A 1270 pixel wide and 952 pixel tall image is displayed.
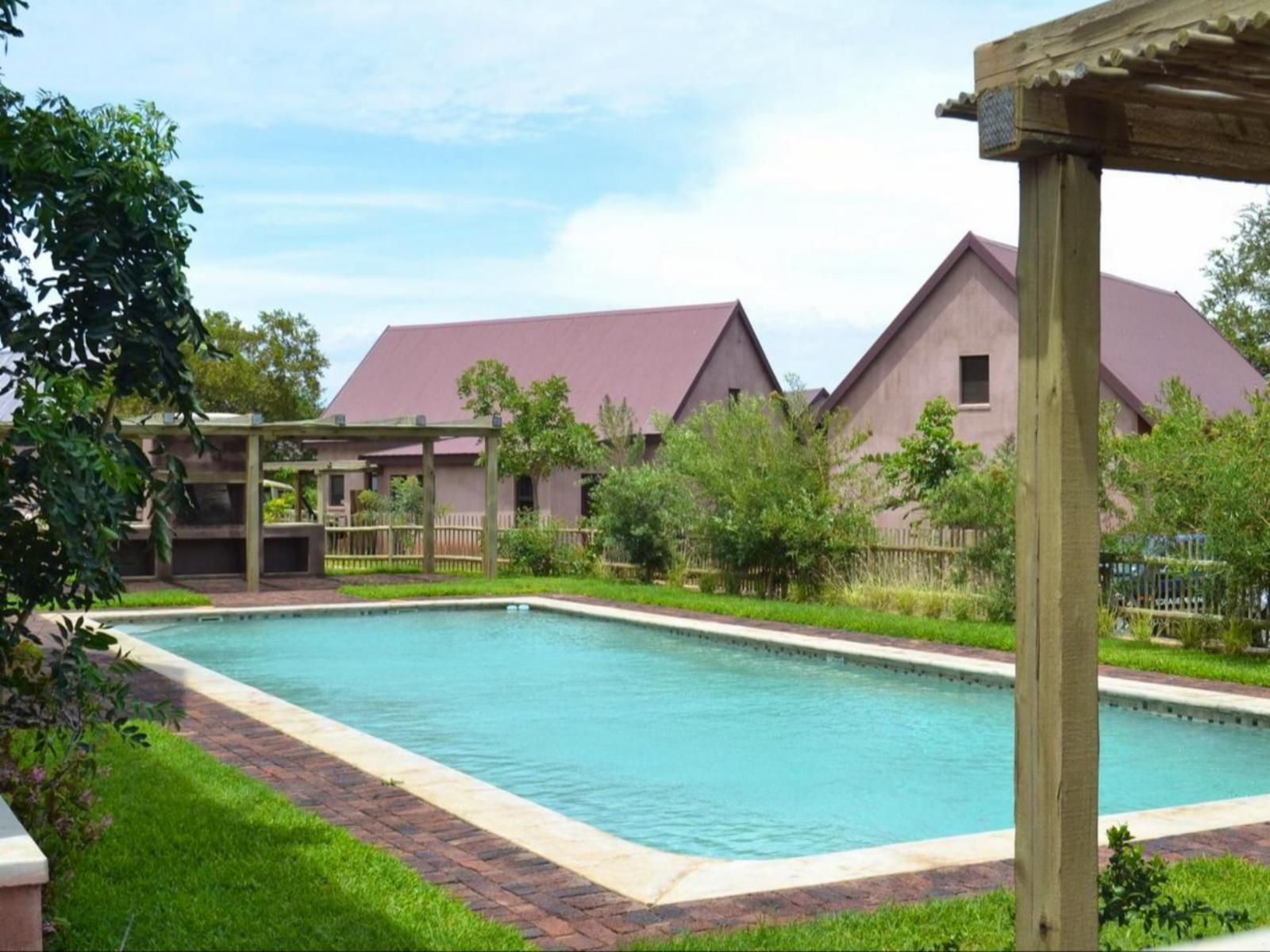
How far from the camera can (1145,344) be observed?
2569 cm

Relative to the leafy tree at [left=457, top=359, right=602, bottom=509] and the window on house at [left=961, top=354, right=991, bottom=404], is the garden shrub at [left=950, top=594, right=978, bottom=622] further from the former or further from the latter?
the leafy tree at [left=457, top=359, right=602, bottom=509]

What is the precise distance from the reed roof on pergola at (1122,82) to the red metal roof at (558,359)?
90.7ft

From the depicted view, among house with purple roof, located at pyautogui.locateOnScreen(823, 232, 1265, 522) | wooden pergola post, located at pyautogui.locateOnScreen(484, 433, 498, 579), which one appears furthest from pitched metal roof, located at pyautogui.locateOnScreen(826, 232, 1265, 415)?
wooden pergola post, located at pyautogui.locateOnScreen(484, 433, 498, 579)

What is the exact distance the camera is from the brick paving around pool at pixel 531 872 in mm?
5570

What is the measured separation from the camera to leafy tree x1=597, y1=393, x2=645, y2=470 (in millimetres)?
25234

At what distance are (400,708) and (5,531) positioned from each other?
24.6 feet

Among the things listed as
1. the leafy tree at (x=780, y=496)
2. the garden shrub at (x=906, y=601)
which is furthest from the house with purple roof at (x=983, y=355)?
the garden shrub at (x=906, y=601)

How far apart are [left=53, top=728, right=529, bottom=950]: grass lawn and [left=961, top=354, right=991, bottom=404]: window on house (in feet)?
67.6

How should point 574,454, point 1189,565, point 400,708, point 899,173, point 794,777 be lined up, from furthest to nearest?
point 574,454 → point 899,173 → point 1189,565 → point 400,708 → point 794,777

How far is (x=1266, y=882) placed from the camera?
6.18 meters

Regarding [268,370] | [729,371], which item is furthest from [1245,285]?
[268,370]

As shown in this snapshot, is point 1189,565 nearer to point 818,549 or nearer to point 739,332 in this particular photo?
point 818,549

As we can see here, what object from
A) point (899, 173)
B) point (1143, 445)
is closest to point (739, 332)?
point (899, 173)

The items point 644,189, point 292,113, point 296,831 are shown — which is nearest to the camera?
point 296,831
